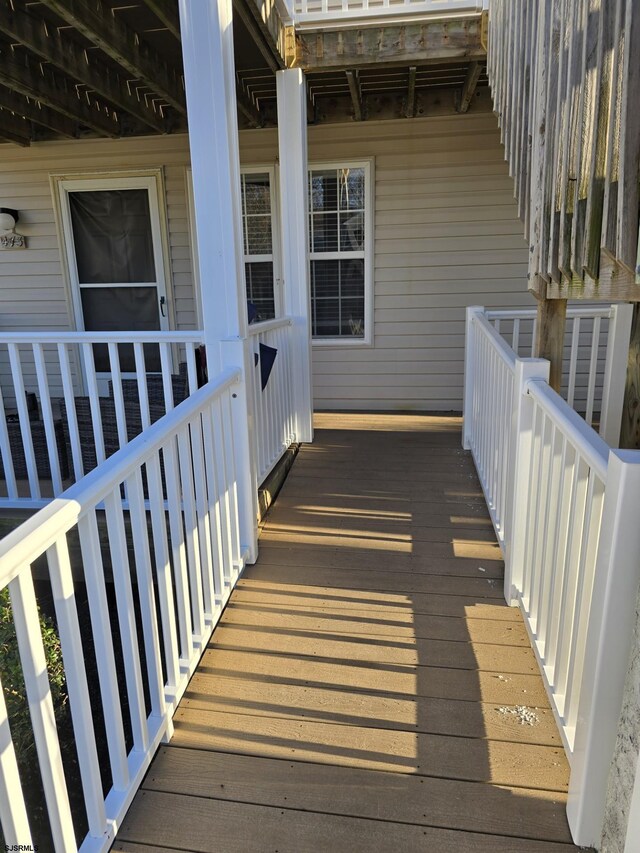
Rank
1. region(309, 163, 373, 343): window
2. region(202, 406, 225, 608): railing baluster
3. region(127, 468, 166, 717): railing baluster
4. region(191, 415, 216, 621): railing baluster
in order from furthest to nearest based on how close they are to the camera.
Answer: region(309, 163, 373, 343): window
region(202, 406, 225, 608): railing baluster
region(191, 415, 216, 621): railing baluster
region(127, 468, 166, 717): railing baluster

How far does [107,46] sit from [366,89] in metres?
2.20

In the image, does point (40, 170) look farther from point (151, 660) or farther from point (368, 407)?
point (151, 660)

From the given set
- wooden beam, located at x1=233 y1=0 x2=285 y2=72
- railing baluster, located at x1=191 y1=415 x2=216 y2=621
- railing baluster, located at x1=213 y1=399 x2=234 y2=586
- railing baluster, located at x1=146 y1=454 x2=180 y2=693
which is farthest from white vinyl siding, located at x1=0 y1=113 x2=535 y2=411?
railing baluster, located at x1=146 y1=454 x2=180 y2=693

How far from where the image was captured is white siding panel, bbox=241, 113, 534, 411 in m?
4.75

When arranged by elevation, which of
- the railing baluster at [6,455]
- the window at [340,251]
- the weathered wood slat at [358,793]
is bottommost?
the weathered wood slat at [358,793]

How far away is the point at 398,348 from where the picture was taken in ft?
17.0

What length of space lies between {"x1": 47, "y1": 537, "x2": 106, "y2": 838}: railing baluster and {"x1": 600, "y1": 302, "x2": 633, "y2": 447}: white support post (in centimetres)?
344

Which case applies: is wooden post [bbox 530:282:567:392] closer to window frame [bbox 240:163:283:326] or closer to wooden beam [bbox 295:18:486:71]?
wooden beam [bbox 295:18:486:71]

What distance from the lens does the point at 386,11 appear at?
3.56 meters

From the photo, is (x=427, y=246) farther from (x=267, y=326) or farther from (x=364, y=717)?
(x=364, y=717)

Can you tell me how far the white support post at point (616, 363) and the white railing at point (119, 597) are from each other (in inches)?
103

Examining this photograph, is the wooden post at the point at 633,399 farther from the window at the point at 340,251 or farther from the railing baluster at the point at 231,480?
the window at the point at 340,251

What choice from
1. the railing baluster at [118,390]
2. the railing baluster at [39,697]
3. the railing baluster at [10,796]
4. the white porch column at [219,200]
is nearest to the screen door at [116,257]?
the railing baluster at [118,390]

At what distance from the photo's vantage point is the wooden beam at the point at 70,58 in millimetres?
2957
